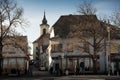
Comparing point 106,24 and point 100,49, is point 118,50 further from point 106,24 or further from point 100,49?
point 106,24

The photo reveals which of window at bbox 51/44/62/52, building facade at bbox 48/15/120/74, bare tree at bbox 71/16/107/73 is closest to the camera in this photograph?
bare tree at bbox 71/16/107/73

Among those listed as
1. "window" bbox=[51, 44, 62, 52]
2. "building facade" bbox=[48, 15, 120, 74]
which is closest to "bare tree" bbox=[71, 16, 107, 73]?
"building facade" bbox=[48, 15, 120, 74]

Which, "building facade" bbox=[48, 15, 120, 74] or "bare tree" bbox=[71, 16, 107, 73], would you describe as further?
"building facade" bbox=[48, 15, 120, 74]

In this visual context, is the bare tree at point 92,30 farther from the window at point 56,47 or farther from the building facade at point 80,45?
the window at point 56,47

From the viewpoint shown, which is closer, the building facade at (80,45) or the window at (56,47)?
the building facade at (80,45)

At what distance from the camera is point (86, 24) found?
7000 cm

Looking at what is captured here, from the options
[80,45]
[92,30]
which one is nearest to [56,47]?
[80,45]

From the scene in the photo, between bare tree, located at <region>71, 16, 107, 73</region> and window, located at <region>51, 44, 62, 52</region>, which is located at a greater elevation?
bare tree, located at <region>71, 16, 107, 73</region>

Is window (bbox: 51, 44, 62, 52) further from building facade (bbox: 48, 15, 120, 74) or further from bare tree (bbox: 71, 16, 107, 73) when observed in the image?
bare tree (bbox: 71, 16, 107, 73)

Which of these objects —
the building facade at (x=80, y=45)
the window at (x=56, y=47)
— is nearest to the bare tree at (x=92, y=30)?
the building facade at (x=80, y=45)

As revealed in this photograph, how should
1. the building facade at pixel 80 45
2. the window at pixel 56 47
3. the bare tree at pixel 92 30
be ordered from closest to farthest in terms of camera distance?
the bare tree at pixel 92 30
the building facade at pixel 80 45
the window at pixel 56 47

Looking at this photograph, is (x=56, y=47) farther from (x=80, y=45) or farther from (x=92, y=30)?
(x=92, y=30)

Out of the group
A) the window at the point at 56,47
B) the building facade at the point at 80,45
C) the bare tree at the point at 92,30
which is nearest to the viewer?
the bare tree at the point at 92,30

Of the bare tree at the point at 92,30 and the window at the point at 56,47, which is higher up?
the bare tree at the point at 92,30
